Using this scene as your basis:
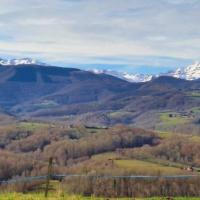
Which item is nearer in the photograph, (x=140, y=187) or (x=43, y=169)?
(x=140, y=187)

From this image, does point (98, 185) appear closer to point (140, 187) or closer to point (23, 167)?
point (140, 187)

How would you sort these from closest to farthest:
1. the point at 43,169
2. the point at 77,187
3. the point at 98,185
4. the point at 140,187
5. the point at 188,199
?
the point at 188,199
the point at 140,187
the point at 98,185
the point at 77,187
the point at 43,169

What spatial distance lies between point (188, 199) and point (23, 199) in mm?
8091

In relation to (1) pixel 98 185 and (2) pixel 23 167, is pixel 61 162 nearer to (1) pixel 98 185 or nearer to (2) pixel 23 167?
(2) pixel 23 167

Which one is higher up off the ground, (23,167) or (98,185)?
(98,185)

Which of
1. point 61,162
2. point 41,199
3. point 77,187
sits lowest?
point 61,162

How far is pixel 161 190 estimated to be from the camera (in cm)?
5447

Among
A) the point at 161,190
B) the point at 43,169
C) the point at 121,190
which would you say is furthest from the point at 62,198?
the point at 43,169

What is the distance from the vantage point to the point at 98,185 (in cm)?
5119

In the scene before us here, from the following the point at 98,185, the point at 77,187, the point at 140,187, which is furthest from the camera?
the point at 77,187

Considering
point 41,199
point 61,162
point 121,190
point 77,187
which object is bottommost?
point 61,162

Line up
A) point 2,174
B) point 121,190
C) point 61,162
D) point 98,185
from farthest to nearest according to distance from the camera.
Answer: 1. point 61,162
2. point 2,174
3. point 98,185
4. point 121,190

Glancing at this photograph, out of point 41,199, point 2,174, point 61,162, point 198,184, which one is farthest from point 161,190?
point 61,162

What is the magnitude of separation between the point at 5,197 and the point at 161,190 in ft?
111
